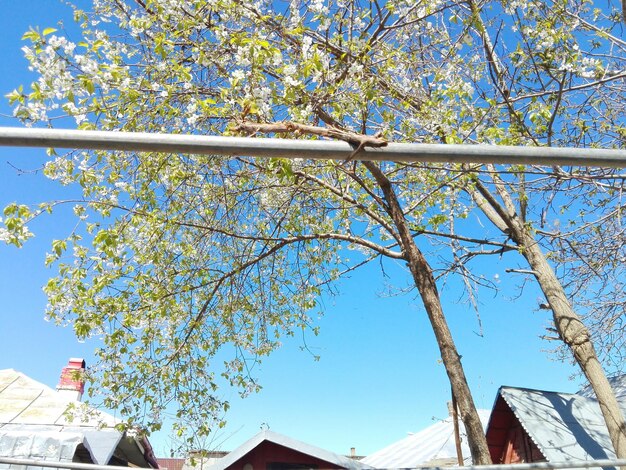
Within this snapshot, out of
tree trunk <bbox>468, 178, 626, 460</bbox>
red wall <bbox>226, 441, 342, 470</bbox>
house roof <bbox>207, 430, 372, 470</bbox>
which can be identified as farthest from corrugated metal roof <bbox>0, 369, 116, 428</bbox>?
tree trunk <bbox>468, 178, 626, 460</bbox>

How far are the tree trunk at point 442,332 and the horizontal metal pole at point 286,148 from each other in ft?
17.7

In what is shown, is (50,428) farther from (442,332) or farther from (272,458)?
(442,332)

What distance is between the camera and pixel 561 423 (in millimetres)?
11586

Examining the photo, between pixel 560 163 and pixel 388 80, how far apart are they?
597 cm

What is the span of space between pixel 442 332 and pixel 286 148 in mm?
6098

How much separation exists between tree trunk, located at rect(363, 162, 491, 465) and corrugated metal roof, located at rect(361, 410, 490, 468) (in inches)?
304

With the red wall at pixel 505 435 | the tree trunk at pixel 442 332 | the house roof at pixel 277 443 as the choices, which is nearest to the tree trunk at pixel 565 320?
the tree trunk at pixel 442 332

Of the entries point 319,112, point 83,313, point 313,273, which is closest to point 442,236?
point 313,273

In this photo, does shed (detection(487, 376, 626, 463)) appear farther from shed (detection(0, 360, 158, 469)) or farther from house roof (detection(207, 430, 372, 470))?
shed (detection(0, 360, 158, 469))

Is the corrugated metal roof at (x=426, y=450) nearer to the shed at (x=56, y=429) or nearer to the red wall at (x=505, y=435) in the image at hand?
the red wall at (x=505, y=435)

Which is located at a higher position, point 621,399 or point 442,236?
point 442,236

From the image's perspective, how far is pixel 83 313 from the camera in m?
7.41

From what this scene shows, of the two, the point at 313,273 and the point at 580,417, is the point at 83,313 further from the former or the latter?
the point at 580,417

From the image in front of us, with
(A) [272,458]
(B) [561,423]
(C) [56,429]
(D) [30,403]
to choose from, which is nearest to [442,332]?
(A) [272,458]
